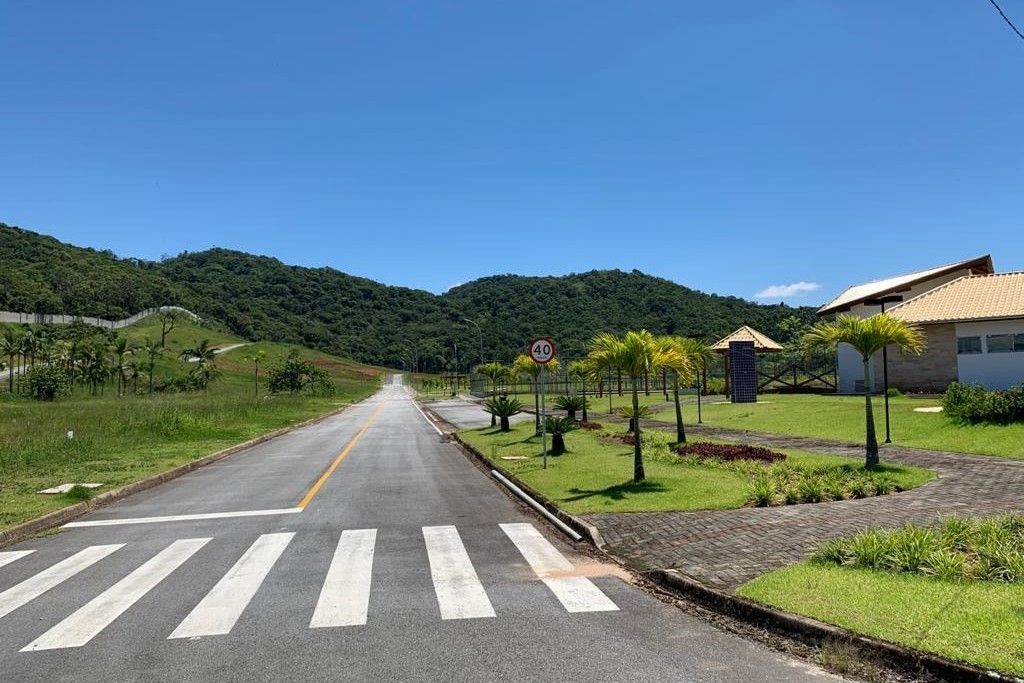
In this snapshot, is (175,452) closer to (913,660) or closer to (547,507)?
(547,507)

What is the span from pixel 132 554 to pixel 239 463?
12.4 metres

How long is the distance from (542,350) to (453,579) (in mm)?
10180

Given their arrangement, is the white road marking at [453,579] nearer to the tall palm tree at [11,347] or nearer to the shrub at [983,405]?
the shrub at [983,405]

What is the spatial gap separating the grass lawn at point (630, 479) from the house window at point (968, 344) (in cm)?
1766

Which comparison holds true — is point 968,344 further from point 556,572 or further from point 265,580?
point 265,580

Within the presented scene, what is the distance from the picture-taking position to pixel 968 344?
96.0 ft

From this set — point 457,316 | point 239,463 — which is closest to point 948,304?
point 239,463

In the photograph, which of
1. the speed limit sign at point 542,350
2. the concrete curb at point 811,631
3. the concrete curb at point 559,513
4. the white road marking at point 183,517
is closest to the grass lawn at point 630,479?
the concrete curb at point 559,513

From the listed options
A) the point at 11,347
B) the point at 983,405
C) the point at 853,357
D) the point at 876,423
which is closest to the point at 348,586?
the point at 983,405

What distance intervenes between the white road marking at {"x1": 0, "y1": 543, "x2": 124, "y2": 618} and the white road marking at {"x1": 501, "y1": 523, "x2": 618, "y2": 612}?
5.44 metres

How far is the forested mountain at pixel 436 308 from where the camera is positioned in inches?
3738

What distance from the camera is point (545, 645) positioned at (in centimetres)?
552

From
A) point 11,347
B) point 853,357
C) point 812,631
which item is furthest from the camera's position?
point 11,347

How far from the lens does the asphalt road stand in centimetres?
513
